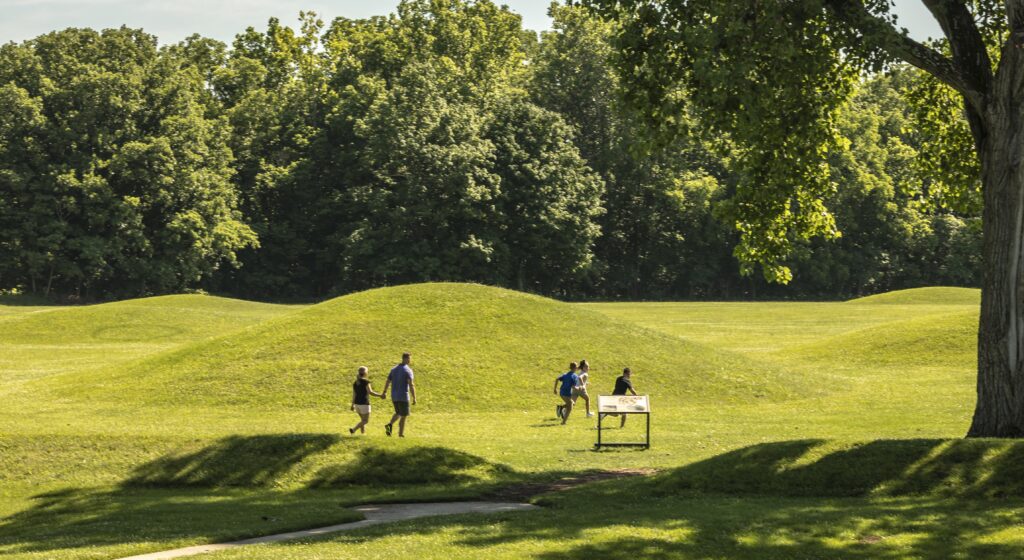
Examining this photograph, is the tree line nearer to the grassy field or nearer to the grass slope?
the grass slope

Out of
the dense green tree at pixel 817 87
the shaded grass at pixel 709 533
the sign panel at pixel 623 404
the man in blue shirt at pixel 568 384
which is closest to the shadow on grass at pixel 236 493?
the shaded grass at pixel 709 533

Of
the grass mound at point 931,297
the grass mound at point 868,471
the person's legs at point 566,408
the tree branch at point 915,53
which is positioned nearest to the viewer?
the grass mound at point 868,471

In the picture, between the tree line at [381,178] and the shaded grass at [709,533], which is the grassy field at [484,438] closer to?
the shaded grass at [709,533]

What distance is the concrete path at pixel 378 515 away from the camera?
1697 centimetres

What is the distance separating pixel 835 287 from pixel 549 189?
107 ft

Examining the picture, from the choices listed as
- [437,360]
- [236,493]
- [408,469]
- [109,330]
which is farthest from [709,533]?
[109,330]

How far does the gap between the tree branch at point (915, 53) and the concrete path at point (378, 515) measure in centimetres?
1248

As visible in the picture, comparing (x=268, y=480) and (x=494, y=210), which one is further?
(x=494, y=210)

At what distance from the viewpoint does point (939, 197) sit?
113 feet

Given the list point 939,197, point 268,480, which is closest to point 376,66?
point 939,197

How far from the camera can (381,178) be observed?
9075 cm

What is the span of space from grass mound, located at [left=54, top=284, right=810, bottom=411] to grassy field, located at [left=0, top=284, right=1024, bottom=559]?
13 cm

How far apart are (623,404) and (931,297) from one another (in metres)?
61.9

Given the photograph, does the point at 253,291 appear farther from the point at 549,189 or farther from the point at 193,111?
the point at 549,189
